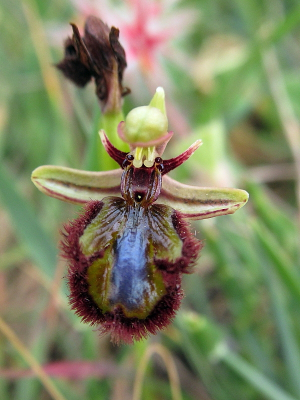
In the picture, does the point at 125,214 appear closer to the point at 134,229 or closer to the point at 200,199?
the point at 134,229

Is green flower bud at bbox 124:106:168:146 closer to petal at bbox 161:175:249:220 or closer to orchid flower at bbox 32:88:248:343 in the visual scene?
orchid flower at bbox 32:88:248:343

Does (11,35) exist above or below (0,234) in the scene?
above

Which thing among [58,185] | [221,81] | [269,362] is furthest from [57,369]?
[221,81]

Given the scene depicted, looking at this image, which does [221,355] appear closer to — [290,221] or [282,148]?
[290,221]

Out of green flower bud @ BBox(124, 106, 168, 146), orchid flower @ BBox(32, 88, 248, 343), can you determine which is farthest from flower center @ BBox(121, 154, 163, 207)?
green flower bud @ BBox(124, 106, 168, 146)

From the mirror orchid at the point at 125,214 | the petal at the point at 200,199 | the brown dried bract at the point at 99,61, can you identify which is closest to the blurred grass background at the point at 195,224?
the brown dried bract at the point at 99,61

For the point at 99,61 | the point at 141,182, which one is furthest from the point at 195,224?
the point at 99,61

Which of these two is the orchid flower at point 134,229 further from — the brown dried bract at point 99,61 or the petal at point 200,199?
the brown dried bract at point 99,61
